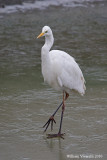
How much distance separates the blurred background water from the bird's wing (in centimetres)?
51

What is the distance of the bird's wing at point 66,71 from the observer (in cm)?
588

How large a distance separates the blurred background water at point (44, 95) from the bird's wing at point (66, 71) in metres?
0.51

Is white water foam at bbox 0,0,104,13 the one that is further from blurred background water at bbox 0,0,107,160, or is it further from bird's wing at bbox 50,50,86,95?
bird's wing at bbox 50,50,86,95

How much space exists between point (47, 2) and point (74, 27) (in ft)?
17.6

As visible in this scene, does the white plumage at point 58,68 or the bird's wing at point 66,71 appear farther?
the bird's wing at point 66,71

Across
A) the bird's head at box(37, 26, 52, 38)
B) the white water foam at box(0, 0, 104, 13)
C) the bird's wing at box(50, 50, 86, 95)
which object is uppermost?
the bird's head at box(37, 26, 52, 38)

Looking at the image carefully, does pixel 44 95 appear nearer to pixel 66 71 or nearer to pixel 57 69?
pixel 66 71

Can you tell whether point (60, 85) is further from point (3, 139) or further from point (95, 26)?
point (95, 26)

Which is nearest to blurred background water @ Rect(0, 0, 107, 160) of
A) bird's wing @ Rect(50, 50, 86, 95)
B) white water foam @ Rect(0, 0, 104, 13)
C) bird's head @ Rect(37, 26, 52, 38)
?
bird's wing @ Rect(50, 50, 86, 95)

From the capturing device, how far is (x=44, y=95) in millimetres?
7363

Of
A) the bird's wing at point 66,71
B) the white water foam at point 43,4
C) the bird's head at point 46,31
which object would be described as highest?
the bird's head at point 46,31

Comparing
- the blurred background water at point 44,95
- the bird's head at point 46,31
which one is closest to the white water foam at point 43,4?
the blurred background water at point 44,95

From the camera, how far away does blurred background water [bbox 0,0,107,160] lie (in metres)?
5.23

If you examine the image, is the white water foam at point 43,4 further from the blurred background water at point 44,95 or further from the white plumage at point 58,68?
the white plumage at point 58,68
